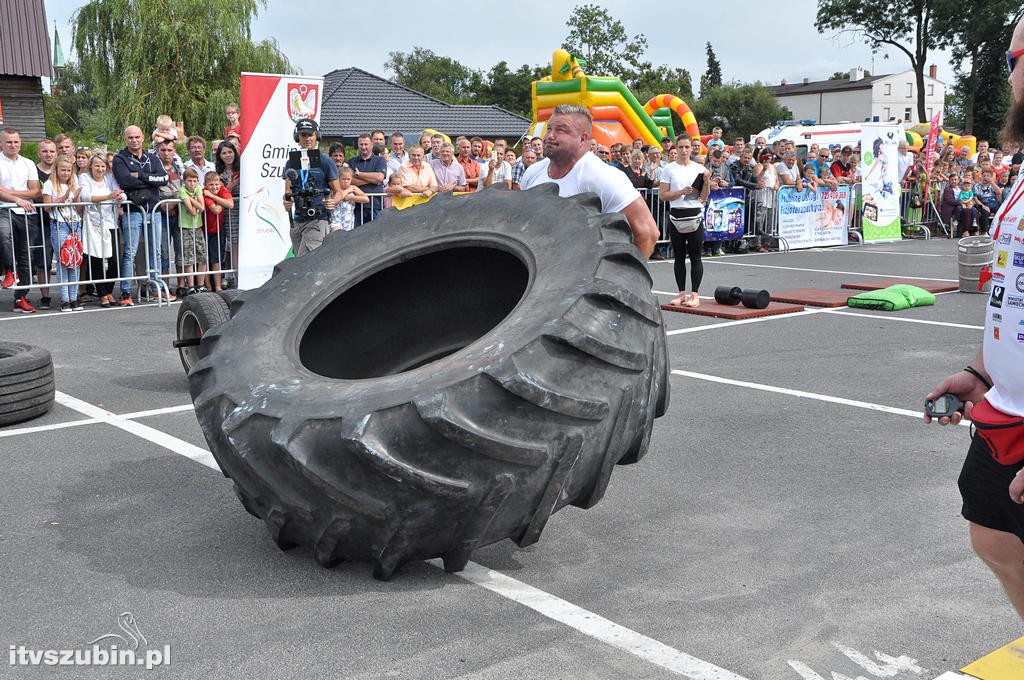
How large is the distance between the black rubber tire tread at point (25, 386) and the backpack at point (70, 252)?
5349 millimetres

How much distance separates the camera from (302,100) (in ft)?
33.9

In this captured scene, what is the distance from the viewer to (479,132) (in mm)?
54125

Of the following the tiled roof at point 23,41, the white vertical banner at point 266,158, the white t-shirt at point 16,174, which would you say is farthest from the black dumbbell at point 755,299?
the tiled roof at point 23,41

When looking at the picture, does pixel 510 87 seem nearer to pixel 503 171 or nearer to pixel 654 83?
pixel 654 83

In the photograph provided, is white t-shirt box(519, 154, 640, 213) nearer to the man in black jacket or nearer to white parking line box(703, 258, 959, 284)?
the man in black jacket

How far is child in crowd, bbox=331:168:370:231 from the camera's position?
500 inches


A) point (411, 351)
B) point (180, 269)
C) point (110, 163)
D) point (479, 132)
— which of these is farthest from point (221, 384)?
point (479, 132)

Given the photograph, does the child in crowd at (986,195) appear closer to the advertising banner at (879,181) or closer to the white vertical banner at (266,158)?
the advertising banner at (879,181)

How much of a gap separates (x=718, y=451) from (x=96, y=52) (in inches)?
1365

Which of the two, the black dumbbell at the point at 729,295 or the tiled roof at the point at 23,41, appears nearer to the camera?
the black dumbbell at the point at 729,295

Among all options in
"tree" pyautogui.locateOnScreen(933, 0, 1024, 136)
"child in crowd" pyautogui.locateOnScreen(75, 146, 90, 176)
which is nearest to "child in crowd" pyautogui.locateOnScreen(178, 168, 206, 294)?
"child in crowd" pyautogui.locateOnScreen(75, 146, 90, 176)

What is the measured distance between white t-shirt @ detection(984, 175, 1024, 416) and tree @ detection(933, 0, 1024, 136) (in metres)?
62.0

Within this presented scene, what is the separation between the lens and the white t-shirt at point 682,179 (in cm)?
1069

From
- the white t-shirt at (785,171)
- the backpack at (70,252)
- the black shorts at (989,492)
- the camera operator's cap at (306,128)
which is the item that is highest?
the camera operator's cap at (306,128)
